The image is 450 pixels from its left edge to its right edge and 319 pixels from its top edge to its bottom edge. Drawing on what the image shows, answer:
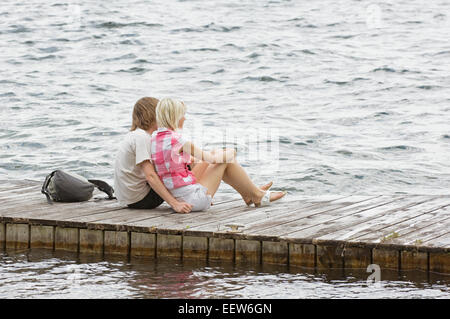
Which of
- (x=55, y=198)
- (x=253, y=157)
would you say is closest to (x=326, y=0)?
(x=253, y=157)

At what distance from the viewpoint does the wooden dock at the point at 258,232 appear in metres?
6.38

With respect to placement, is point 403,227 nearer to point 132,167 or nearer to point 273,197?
point 273,197

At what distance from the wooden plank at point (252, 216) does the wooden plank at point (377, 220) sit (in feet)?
2.19

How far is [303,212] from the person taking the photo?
304 inches

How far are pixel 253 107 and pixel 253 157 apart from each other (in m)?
5.70

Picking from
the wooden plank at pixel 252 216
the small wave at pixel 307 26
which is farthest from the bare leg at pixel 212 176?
the small wave at pixel 307 26

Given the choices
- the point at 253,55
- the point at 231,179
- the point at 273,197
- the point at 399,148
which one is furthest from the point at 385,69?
the point at 231,179

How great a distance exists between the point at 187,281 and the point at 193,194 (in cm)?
157

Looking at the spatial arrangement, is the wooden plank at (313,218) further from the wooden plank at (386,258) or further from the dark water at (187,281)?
the wooden plank at (386,258)

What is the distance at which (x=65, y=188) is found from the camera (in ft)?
27.0

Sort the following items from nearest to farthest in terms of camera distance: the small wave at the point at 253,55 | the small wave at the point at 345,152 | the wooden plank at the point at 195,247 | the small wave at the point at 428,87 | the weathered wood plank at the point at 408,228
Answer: the weathered wood plank at the point at 408,228, the wooden plank at the point at 195,247, the small wave at the point at 345,152, the small wave at the point at 428,87, the small wave at the point at 253,55

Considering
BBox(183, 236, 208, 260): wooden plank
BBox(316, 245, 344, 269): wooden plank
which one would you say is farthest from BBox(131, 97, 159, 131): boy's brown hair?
BBox(316, 245, 344, 269): wooden plank

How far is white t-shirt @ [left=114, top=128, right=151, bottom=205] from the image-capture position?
24.5ft

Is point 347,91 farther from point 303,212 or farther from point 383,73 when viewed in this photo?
point 303,212
